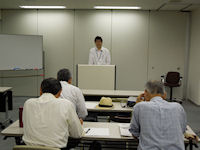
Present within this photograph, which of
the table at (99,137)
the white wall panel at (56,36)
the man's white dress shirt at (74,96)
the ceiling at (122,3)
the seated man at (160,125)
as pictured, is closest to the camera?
the seated man at (160,125)

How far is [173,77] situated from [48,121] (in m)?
5.47

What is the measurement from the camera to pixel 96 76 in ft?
13.4

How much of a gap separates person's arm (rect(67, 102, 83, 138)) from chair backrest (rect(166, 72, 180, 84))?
5090 mm

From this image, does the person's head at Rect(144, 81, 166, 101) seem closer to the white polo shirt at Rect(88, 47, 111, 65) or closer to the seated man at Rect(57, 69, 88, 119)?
the seated man at Rect(57, 69, 88, 119)

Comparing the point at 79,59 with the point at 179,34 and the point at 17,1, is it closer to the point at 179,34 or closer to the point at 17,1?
the point at 17,1

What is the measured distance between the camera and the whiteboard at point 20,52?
6090mm

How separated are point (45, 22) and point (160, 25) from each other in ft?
11.8

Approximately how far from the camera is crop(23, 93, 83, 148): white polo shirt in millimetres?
1735

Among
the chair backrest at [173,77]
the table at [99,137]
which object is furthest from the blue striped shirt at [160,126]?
the chair backrest at [173,77]

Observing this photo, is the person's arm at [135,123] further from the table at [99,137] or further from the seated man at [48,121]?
the seated man at [48,121]

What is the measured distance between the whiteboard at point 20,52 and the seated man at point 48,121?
4769 millimetres

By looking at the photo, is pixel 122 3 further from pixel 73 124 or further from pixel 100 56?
pixel 73 124

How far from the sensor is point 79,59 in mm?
6977

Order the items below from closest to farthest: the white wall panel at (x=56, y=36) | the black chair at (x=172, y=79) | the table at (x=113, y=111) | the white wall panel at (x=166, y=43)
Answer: the table at (x=113, y=111) < the black chair at (x=172, y=79) < the white wall panel at (x=166, y=43) < the white wall panel at (x=56, y=36)
